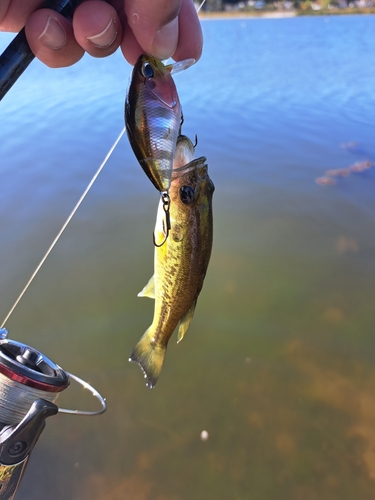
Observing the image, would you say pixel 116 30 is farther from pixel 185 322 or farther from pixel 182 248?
pixel 185 322

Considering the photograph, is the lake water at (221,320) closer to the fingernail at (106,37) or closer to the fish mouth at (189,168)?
the fish mouth at (189,168)

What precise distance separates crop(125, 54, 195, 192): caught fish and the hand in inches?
16.5

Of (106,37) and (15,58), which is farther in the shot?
(106,37)

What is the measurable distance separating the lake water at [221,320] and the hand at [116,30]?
2531mm

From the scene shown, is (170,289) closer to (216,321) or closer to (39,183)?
(216,321)

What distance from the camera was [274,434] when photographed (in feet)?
9.43

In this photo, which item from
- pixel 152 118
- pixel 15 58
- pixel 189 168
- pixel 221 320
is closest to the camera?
pixel 152 118

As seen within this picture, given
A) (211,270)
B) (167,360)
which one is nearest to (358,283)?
(211,270)

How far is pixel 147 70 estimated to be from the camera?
1039 millimetres

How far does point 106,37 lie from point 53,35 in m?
0.22

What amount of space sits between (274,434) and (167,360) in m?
1.08

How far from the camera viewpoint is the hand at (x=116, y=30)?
1.37 metres

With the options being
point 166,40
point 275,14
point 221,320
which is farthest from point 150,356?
point 275,14

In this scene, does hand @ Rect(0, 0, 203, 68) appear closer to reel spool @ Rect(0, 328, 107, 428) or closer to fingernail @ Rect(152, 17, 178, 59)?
fingernail @ Rect(152, 17, 178, 59)
